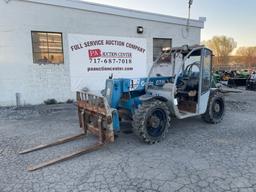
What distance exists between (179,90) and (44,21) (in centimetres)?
629

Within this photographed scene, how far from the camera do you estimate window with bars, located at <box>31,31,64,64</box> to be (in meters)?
8.96

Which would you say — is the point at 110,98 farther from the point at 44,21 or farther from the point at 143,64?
the point at 143,64

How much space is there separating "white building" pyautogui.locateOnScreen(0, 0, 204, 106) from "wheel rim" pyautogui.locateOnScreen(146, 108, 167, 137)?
578 centimetres

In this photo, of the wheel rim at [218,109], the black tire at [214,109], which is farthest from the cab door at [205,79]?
the wheel rim at [218,109]

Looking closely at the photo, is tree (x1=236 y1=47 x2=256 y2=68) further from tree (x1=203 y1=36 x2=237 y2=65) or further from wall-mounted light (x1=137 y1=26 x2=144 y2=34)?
wall-mounted light (x1=137 y1=26 x2=144 y2=34)

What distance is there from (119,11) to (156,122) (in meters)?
7.10

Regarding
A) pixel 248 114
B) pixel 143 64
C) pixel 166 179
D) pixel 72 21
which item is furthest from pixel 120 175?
pixel 143 64

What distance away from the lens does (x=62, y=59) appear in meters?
9.51

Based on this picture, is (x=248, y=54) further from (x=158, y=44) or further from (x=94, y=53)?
(x=94, y=53)

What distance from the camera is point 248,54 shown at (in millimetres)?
49312

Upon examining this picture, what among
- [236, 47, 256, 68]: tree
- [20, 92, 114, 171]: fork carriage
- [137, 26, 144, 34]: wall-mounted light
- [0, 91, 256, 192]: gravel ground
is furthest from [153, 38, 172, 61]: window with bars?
[236, 47, 256, 68]: tree

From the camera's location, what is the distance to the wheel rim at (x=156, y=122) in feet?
16.1

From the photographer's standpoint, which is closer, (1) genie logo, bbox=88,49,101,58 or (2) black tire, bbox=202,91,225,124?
(2) black tire, bbox=202,91,225,124

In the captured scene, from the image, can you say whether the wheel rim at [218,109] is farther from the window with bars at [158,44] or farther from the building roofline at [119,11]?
the building roofline at [119,11]
